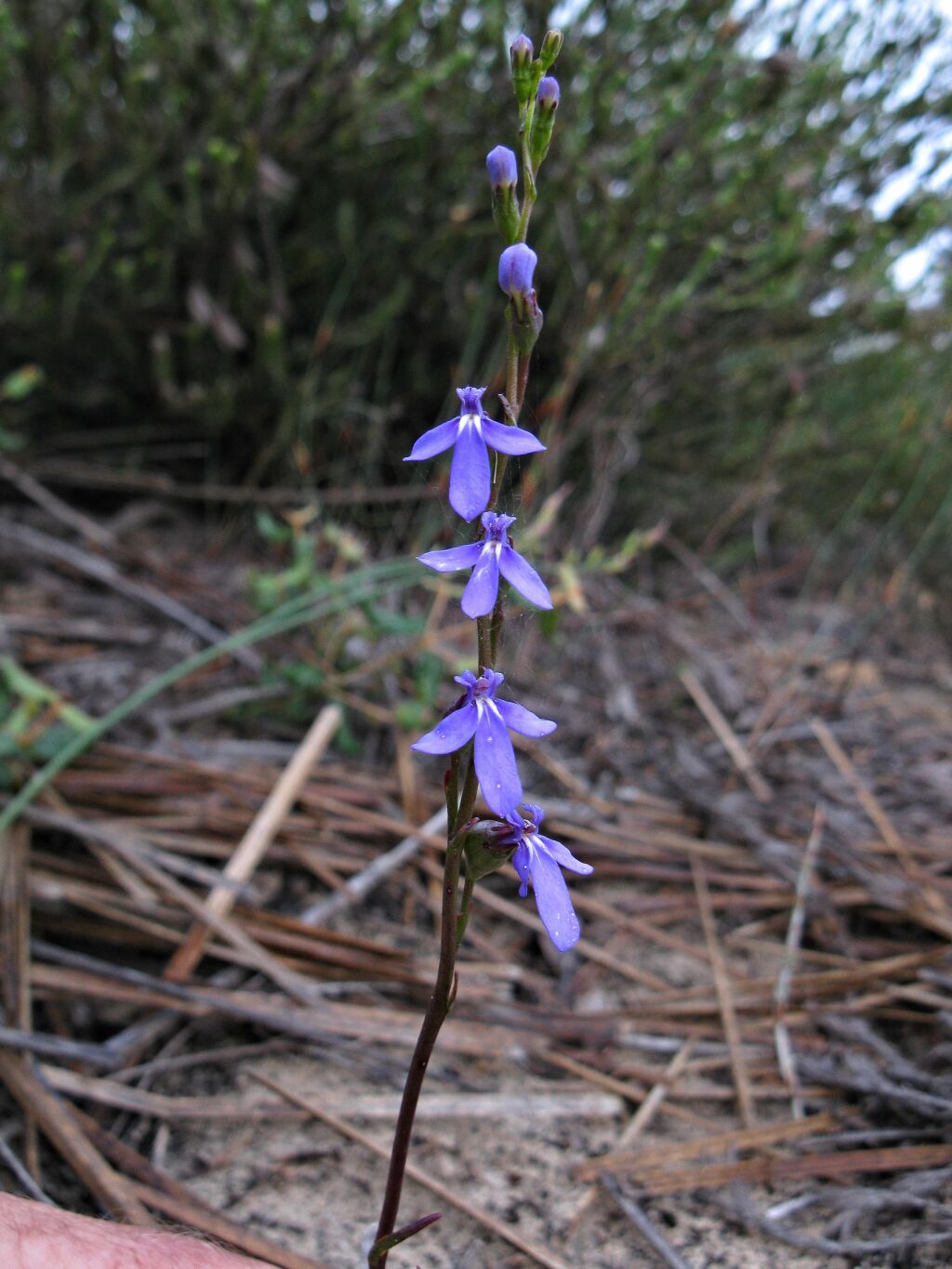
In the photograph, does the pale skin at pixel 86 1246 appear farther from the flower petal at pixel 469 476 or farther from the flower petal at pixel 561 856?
the flower petal at pixel 469 476

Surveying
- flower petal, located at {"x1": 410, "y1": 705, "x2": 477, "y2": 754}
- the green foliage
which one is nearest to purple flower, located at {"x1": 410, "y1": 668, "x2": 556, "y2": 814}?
flower petal, located at {"x1": 410, "y1": 705, "x2": 477, "y2": 754}

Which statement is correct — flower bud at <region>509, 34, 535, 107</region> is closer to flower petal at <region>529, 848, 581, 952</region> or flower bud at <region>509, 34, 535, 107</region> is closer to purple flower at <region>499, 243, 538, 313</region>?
purple flower at <region>499, 243, 538, 313</region>

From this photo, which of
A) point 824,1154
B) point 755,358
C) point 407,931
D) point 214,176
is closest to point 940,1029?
point 824,1154

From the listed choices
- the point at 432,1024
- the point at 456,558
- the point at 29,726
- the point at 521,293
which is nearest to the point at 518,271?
the point at 521,293

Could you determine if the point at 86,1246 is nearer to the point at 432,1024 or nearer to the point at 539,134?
the point at 432,1024

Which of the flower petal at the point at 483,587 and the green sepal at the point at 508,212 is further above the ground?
the green sepal at the point at 508,212

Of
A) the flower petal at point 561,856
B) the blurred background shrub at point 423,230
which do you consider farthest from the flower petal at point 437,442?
the blurred background shrub at point 423,230

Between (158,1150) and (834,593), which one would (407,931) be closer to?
(158,1150)

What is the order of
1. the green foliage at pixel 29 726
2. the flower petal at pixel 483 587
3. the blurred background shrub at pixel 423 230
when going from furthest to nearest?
the blurred background shrub at pixel 423 230 → the green foliage at pixel 29 726 → the flower petal at pixel 483 587
